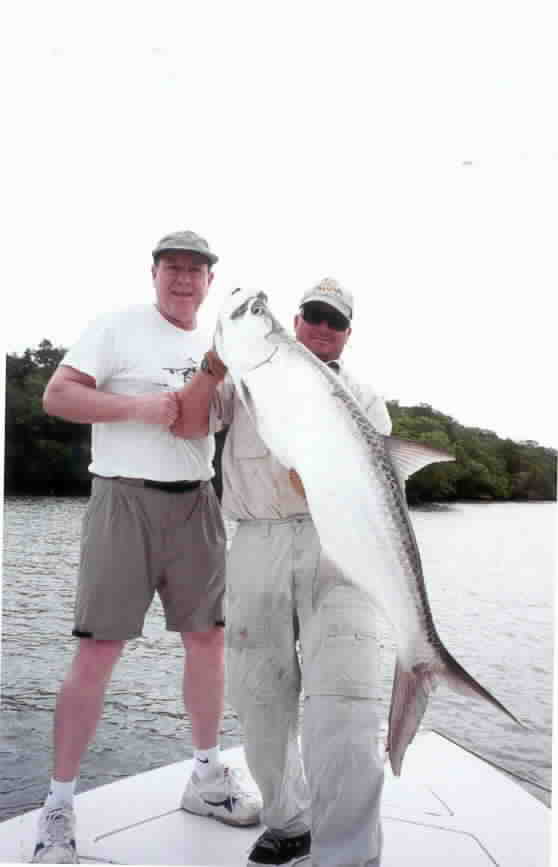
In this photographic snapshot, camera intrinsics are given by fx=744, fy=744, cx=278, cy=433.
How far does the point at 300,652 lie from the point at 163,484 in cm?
64

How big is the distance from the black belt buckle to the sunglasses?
2.02 ft

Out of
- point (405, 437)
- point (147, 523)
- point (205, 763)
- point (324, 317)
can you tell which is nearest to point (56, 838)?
point (205, 763)

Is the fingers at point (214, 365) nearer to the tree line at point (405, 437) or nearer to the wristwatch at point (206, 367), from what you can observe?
the wristwatch at point (206, 367)

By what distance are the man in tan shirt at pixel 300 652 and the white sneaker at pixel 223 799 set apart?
0.21 m

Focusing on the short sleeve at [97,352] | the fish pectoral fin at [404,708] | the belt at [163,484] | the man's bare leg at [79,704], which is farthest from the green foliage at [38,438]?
the fish pectoral fin at [404,708]

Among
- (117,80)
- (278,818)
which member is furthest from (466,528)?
(117,80)

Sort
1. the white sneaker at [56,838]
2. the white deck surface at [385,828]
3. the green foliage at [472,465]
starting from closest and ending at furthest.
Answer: the white sneaker at [56,838], the white deck surface at [385,828], the green foliage at [472,465]

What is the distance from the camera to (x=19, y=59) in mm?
2564

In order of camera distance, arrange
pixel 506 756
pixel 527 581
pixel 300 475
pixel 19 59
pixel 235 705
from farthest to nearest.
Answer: pixel 506 756 < pixel 527 581 < pixel 19 59 < pixel 235 705 < pixel 300 475

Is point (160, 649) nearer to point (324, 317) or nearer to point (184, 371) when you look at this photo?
point (184, 371)

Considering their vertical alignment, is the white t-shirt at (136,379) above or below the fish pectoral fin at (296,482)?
above

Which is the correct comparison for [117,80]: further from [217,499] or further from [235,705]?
[235,705]

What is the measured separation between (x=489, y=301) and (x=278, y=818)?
1803 mm

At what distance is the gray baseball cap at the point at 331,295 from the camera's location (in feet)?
7.06
